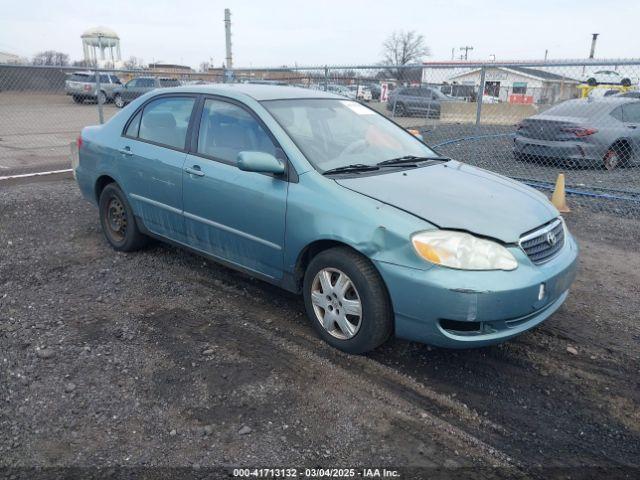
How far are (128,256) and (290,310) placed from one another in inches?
78.8

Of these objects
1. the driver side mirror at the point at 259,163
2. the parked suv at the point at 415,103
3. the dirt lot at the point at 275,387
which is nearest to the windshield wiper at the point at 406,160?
the driver side mirror at the point at 259,163

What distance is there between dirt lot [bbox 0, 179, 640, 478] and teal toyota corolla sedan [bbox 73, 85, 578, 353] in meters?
0.35

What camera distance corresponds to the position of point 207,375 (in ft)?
10.3

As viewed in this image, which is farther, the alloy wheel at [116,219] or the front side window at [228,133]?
the alloy wheel at [116,219]

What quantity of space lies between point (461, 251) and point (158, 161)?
270cm

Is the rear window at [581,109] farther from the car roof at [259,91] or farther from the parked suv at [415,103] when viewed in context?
the car roof at [259,91]

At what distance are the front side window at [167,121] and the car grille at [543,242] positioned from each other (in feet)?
9.00

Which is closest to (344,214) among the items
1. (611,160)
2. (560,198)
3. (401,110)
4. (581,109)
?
(560,198)

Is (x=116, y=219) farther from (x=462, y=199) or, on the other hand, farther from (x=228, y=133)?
(x=462, y=199)

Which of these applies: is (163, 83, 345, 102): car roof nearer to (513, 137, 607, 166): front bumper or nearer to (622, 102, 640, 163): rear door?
(513, 137, 607, 166): front bumper

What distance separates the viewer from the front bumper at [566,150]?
9383 millimetres

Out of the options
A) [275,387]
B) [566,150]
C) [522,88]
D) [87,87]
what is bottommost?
[275,387]

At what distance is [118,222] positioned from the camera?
512cm

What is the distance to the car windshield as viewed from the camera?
3684 mm
